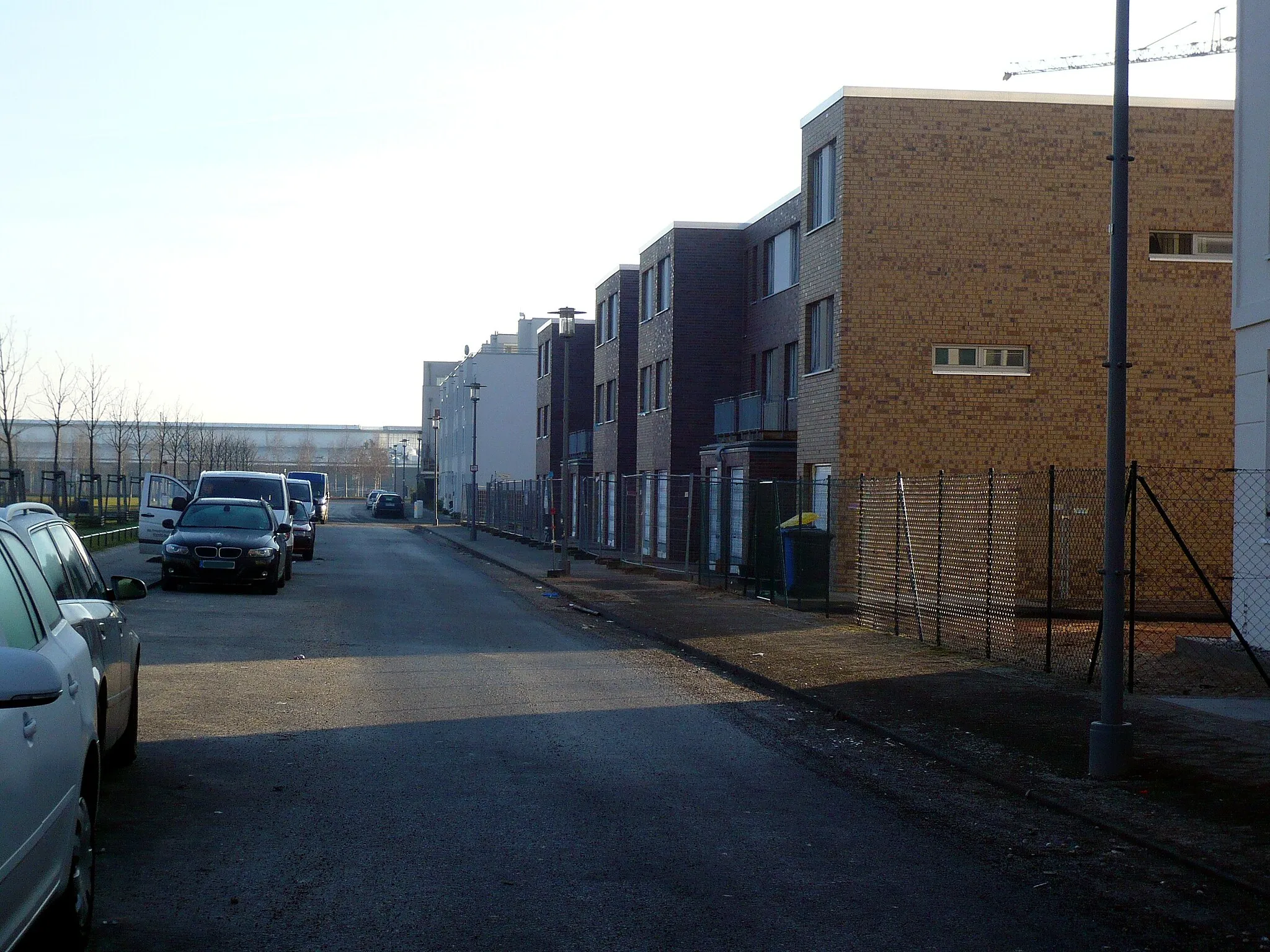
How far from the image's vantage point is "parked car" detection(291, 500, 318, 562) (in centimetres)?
3431

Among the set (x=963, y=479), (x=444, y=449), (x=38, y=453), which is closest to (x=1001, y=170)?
(x=963, y=479)

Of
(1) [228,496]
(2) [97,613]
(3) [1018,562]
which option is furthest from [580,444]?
(2) [97,613]

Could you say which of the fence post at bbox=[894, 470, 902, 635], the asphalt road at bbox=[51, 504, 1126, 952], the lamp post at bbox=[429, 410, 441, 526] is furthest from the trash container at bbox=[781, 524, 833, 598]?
the lamp post at bbox=[429, 410, 441, 526]

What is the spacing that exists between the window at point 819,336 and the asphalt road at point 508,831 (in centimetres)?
1528

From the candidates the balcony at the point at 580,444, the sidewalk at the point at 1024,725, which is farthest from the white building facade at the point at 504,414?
the sidewalk at the point at 1024,725

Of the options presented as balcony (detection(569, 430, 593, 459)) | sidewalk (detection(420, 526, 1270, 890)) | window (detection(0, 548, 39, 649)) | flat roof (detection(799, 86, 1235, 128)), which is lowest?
sidewalk (detection(420, 526, 1270, 890))

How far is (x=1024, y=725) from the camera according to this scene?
10.4 metres

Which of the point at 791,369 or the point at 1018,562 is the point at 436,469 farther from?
the point at 1018,562

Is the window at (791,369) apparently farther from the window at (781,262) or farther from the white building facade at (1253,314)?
the white building facade at (1253,314)

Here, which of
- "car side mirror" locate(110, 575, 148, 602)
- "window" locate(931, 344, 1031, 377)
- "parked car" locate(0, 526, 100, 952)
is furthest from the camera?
"window" locate(931, 344, 1031, 377)

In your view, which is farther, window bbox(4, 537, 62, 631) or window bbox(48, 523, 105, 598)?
window bbox(48, 523, 105, 598)

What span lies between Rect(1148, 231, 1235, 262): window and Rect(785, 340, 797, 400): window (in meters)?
9.41

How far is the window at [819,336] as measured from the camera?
27.7 meters

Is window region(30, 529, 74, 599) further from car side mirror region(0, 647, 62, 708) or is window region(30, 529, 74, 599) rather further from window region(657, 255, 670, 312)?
window region(657, 255, 670, 312)
